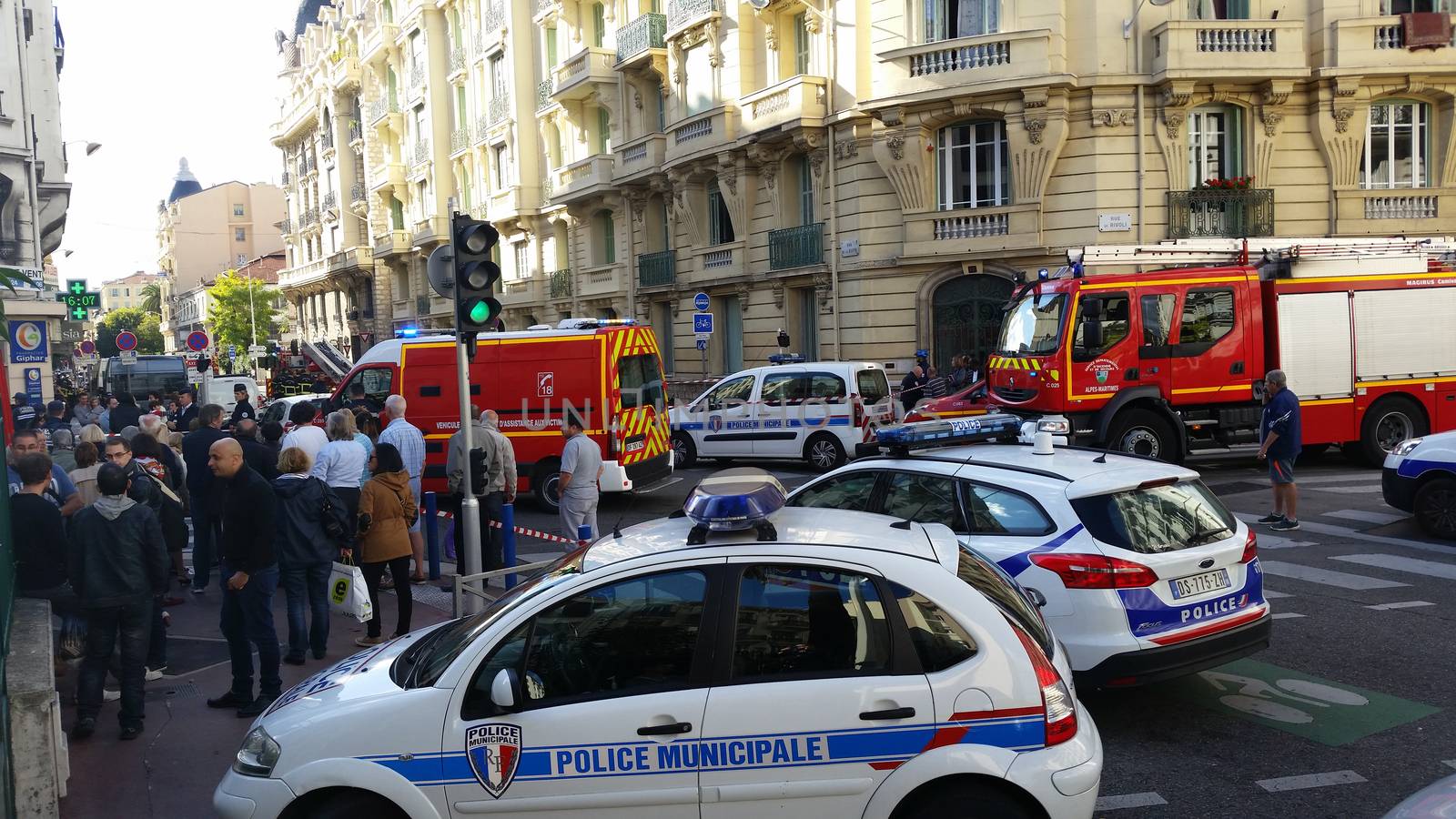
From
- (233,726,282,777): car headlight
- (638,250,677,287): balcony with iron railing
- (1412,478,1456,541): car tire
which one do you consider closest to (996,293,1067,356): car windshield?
(1412,478,1456,541): car tire

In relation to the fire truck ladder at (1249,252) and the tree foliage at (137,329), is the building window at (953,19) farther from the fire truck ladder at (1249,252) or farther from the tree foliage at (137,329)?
the tree foliage at (137,329)

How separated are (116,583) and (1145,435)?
12.8 m

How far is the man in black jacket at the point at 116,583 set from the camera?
6.05 metres

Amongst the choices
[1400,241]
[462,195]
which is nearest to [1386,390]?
[1400,241]

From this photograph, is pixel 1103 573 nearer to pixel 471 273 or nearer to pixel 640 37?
pixel 471 273

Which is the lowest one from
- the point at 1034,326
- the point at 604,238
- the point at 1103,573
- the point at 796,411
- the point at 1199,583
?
the point at 1199,583

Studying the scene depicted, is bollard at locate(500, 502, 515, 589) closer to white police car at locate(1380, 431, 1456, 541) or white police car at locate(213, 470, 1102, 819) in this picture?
white police car at locate(213, 470, 1102, 819)

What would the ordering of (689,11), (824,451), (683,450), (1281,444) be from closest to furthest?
(1281,444) < (824,451) < (683,450) < (689,11)

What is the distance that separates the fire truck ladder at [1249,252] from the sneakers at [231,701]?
1210 centimetres

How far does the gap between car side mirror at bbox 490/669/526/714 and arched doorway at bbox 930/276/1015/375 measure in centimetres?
→ 1917

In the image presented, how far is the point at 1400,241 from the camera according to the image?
15.7 m

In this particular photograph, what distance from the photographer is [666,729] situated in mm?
3654

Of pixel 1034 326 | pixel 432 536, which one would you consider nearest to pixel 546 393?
pixel 432 536

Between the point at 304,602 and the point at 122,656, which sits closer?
the point at 122,656
